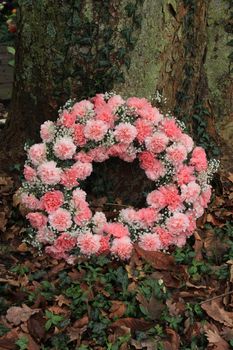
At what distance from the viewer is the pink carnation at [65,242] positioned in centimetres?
373

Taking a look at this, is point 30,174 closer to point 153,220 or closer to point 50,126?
point 50,126

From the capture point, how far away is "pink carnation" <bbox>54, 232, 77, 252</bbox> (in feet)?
12.2

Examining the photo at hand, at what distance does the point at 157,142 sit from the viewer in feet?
12.4

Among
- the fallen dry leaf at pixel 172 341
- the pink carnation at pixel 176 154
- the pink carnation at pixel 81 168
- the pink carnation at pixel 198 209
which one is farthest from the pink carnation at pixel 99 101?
the fallen dry leaf at pixel 172 341

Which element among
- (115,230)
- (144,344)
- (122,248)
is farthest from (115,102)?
(144,344)

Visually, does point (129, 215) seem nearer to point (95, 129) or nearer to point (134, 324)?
point (95, 129)

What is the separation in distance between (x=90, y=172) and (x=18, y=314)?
0.93 m

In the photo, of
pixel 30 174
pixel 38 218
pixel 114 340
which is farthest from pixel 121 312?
pixel 30 174

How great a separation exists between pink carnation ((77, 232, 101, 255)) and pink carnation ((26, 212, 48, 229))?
0.25m

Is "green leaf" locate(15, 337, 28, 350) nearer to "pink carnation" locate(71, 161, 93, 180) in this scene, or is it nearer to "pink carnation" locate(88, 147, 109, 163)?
"pink carnation" locate(71, 161, 93, 180)

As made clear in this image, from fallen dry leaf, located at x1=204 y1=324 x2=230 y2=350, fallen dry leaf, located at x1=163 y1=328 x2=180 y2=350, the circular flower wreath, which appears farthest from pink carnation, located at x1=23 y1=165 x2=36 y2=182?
fallen dry leaf, located at x1=204 y1=324 x2=230 y2=350

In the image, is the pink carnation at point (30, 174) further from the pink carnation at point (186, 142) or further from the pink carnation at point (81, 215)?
Result: the pink carnation at point (186, 142)

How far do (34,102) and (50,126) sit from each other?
0.35 metres

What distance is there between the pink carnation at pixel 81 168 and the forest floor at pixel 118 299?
1.64 feet
